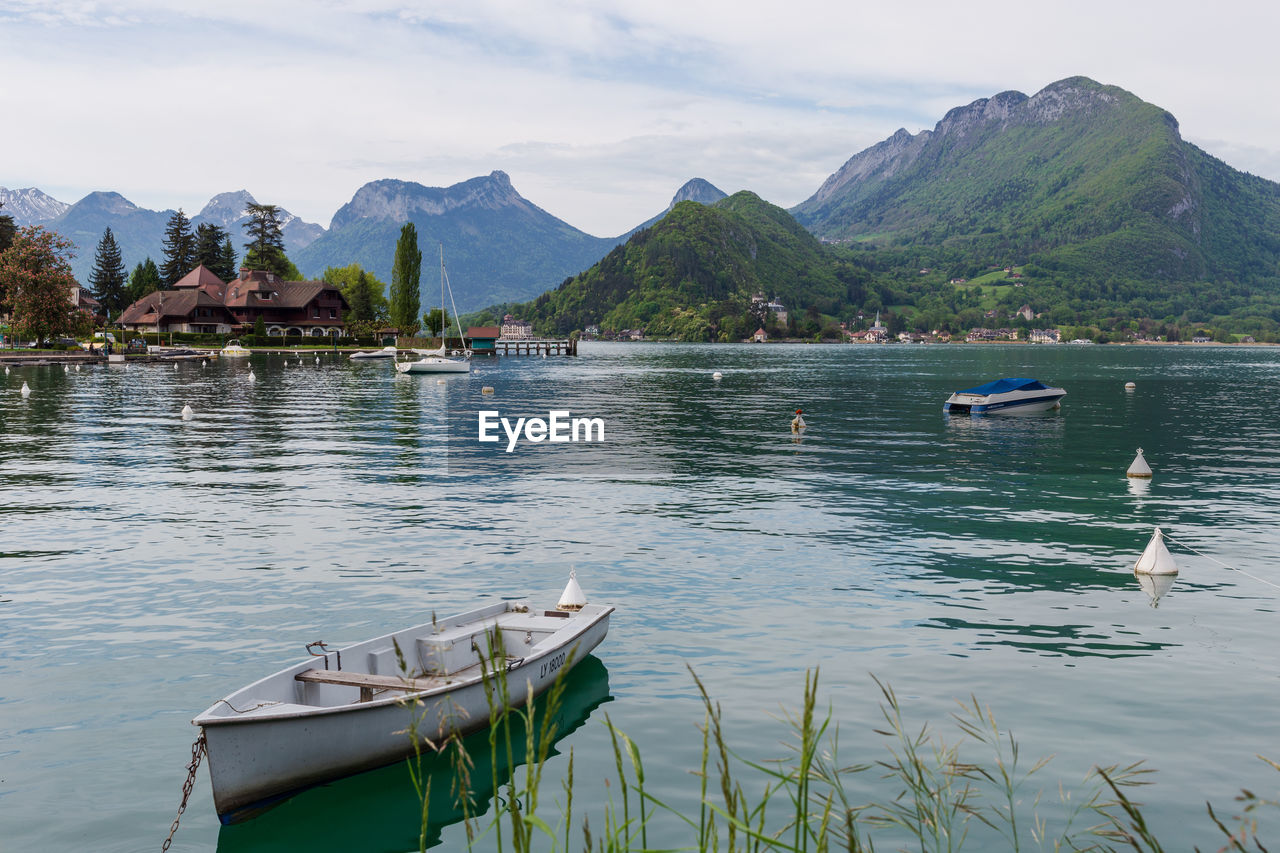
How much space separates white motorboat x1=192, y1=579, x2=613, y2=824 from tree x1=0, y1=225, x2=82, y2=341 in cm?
12482

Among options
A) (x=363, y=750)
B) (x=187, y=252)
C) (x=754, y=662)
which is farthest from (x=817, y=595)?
(x=187, y=252)

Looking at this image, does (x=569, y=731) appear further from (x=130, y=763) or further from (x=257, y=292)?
(x=257, y=292)

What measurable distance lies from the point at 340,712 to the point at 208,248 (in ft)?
657

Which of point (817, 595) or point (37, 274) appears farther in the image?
point (37, 274)

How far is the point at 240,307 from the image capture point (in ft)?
559

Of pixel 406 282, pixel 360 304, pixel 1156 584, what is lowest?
pixel 1156 584

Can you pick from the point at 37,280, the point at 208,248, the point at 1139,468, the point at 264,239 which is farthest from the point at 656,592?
the point at 208,248

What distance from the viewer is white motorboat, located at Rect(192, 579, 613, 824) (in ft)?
34.8

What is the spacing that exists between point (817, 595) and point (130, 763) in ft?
44.4

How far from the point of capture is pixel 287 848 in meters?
10.7

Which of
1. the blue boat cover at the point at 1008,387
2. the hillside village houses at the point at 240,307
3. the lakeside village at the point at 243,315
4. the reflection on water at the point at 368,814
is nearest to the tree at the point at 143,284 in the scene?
the hillside village houses at the point at 240,307

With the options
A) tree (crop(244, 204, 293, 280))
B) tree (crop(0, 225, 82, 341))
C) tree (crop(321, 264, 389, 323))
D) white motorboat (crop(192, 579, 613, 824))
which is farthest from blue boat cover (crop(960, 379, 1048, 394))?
tree (crop(244, 204, 293, 280))

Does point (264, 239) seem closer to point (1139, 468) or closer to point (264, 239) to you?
point (264, 239)

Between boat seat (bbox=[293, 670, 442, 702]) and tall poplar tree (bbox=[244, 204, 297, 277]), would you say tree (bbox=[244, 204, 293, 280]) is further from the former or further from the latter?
boat seat (bbox=[293, 670, 442, 702])
